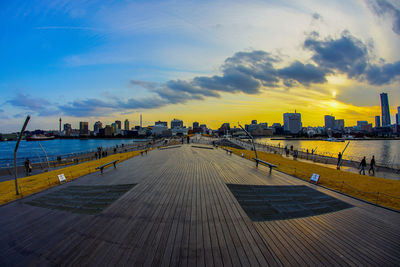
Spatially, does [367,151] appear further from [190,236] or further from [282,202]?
[190,236]

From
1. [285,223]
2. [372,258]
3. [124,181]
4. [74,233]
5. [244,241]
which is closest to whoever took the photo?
[372,258]

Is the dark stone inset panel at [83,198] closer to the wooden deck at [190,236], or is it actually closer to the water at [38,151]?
the wooden deck at [190,236]

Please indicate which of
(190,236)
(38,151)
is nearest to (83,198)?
(190,236)

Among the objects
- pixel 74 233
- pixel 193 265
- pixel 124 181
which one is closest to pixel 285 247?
pixel 193 265

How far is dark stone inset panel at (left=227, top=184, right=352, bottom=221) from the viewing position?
5.84 metres

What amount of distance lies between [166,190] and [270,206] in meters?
4.58

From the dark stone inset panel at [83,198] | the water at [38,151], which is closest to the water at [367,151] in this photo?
the dark stone inset panel at [83,198]

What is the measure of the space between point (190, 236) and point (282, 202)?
444 centimetres

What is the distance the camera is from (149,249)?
3951mm

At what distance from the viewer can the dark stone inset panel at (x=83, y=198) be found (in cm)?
647

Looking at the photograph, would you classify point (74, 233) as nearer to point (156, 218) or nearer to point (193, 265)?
point (156, 218)

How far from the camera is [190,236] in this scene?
4.39 metres

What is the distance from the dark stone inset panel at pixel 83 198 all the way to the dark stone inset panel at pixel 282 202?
552cm

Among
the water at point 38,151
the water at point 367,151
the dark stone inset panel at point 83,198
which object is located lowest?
the water at point 38,151
